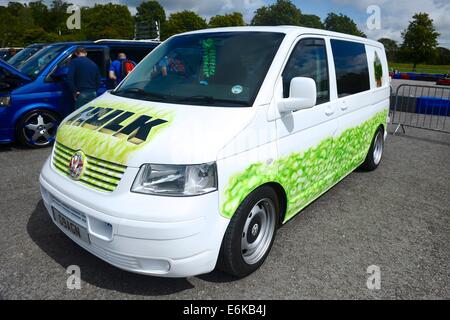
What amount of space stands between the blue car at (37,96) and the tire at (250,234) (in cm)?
507

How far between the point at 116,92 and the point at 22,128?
3681 millimetres

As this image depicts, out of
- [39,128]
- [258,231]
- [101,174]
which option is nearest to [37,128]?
[39,128]

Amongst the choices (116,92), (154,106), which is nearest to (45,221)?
(116,92)

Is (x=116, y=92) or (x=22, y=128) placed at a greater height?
(x=116, y=92)

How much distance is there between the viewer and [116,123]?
269cm

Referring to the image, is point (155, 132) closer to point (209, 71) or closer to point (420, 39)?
point (209, 71)

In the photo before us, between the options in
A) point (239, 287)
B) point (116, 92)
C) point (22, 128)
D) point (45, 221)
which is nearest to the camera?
point (239, 287)

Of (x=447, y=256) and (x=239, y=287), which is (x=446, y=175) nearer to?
(x=447, y=256)

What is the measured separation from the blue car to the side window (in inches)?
185

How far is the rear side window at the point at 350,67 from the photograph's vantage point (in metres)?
3.84

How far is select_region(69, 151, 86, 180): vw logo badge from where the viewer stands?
2.54m

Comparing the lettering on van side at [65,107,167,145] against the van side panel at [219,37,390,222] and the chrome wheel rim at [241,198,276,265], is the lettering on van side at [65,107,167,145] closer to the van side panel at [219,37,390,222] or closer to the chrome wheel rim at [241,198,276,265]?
the van side panel at [219,37,390,222]

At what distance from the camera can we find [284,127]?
9.58 feet

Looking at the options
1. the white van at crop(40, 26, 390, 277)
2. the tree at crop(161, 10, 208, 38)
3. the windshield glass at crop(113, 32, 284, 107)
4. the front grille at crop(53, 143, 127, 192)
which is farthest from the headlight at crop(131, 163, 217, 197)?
the tree at crop(161, 10, 208, 38)
